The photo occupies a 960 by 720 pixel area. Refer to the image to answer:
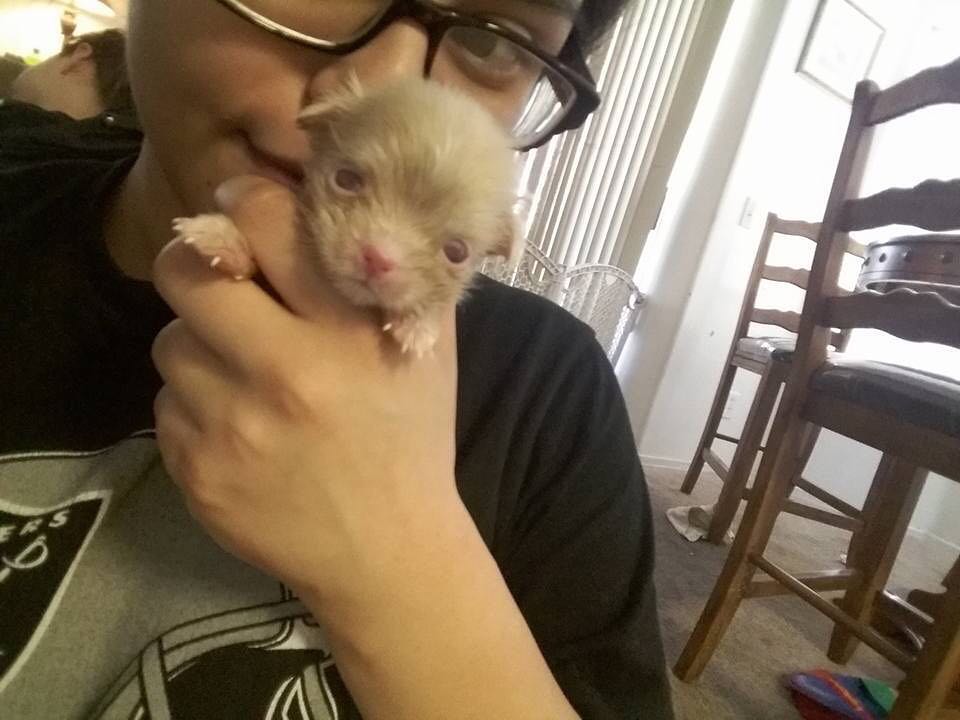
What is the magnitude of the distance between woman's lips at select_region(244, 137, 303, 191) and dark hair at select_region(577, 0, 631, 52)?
1.25 feet

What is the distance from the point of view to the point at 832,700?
1708 millimetres

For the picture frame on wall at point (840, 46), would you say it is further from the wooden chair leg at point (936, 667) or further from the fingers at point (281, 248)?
the fingers at point (281, 248)

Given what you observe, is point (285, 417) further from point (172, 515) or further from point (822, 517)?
point (822, 517)

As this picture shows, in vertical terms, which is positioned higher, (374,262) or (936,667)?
(374,262)

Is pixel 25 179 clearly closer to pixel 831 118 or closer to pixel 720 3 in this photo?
pixel 720 3

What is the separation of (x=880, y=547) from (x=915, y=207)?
116cm

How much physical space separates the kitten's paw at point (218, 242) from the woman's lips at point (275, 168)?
0.09m

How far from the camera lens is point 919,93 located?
1369 mm

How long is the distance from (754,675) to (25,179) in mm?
2067

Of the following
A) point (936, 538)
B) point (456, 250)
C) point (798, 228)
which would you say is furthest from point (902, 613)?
point (936, 538)

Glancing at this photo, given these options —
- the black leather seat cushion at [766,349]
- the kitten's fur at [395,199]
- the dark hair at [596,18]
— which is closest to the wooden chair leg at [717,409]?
the black leather seat cushion at [766,349]

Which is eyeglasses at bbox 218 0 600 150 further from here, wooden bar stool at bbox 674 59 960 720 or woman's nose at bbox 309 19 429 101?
wooden bar stool at bbox 674 59 960 720

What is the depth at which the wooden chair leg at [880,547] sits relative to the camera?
1.98 m

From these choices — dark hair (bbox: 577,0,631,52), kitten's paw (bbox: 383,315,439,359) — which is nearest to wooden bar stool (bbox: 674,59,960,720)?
dark hair (bbox: 577,0,631,52)
